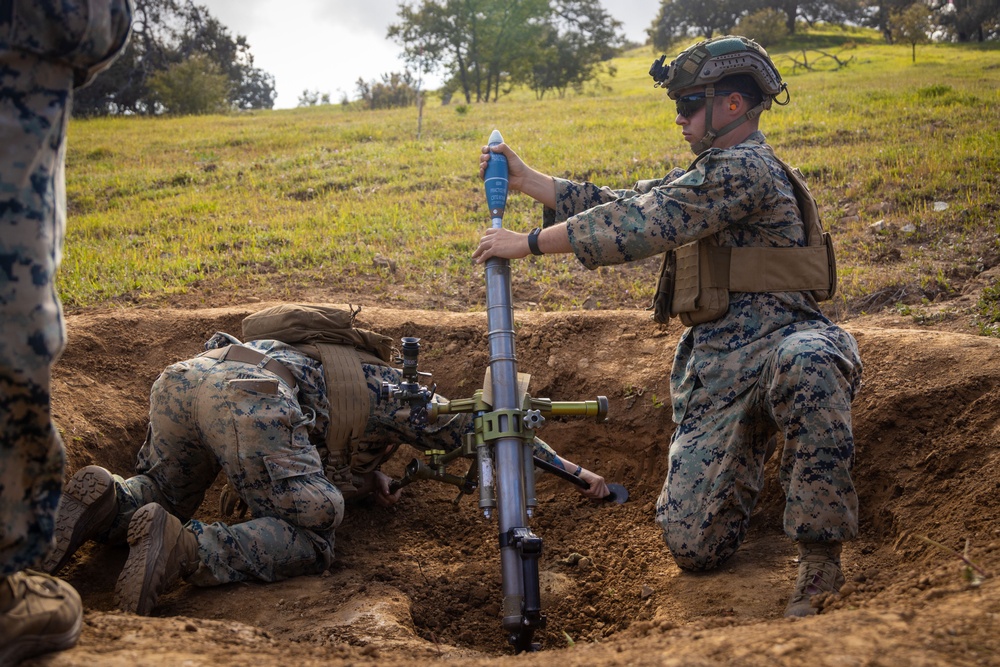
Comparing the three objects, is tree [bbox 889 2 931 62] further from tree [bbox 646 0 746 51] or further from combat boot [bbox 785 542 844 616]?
combat boot [bbox 785 542 844 616]

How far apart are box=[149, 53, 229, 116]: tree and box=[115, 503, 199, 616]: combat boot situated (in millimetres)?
28364

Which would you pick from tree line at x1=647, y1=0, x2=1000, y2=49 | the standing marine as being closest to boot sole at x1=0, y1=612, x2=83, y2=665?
the standing marine

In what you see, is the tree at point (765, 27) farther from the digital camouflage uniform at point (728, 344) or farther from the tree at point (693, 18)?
the digital camouflage uniform at point (728, 344)

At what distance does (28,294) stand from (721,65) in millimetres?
3077

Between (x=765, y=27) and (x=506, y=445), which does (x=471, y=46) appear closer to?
(x=765, y=27)

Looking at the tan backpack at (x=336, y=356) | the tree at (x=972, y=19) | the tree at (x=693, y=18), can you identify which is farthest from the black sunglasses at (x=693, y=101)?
the tree at (x=693, y=18)

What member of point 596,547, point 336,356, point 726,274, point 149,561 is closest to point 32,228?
point 149,561

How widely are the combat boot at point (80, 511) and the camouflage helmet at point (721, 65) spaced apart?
309 centimetres

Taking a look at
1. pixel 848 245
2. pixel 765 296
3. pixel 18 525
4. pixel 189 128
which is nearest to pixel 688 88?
pixel 765 296

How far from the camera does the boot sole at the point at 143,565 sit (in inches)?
135

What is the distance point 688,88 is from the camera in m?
4.17

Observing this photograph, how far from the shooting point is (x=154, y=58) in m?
32.6

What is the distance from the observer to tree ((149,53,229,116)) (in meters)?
29.7

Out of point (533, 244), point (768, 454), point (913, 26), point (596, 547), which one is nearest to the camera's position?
point (533, 244)
